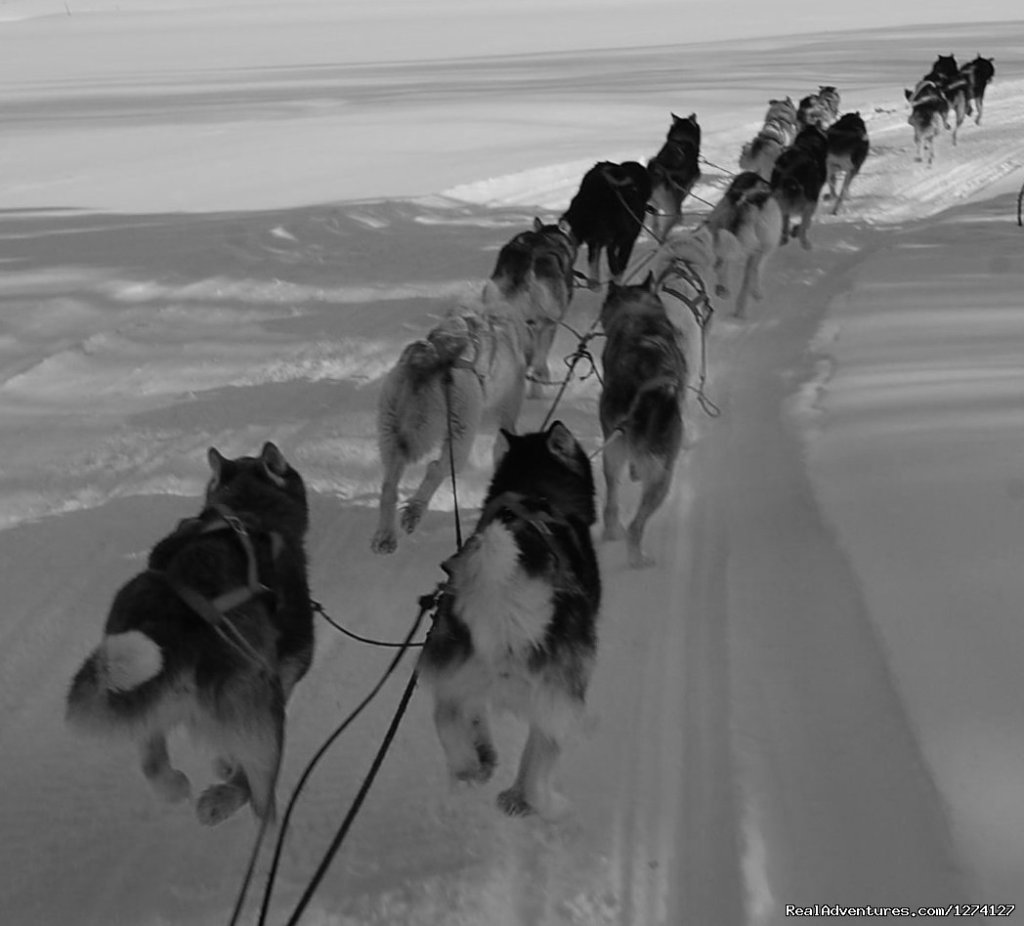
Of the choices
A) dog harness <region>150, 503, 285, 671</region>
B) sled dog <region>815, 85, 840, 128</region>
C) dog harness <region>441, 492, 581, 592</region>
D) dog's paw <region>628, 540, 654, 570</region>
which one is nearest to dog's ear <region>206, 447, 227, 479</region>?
dog harness <region>150, 503, 285, 671</region>

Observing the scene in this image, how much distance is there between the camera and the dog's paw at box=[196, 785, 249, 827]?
8.04 feet

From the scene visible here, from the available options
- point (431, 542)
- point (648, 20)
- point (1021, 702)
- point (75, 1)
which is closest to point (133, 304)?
point (431, 542)

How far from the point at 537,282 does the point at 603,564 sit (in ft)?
6.24

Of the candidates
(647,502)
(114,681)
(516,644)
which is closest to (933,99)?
(647,502)

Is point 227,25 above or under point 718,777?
above

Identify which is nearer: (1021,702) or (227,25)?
(1021,702)

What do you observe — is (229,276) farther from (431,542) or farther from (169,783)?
(169,783)

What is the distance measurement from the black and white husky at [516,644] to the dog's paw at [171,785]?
571 mm

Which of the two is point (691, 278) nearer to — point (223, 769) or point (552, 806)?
point (552, 806)

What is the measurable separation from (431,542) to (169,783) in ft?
5.85

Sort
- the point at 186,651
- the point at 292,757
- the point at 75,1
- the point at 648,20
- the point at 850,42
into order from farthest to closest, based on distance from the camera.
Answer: the point at 75,1
the point at 648,20
the point at 850,42
the point at 292,757
the point at 186,651

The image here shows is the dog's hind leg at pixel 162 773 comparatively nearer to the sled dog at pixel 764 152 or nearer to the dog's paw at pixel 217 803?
the dog's paw at pixel 217 803

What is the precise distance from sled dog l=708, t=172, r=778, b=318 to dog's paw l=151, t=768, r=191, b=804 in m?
5.02

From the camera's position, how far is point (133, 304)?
680 centimetres
